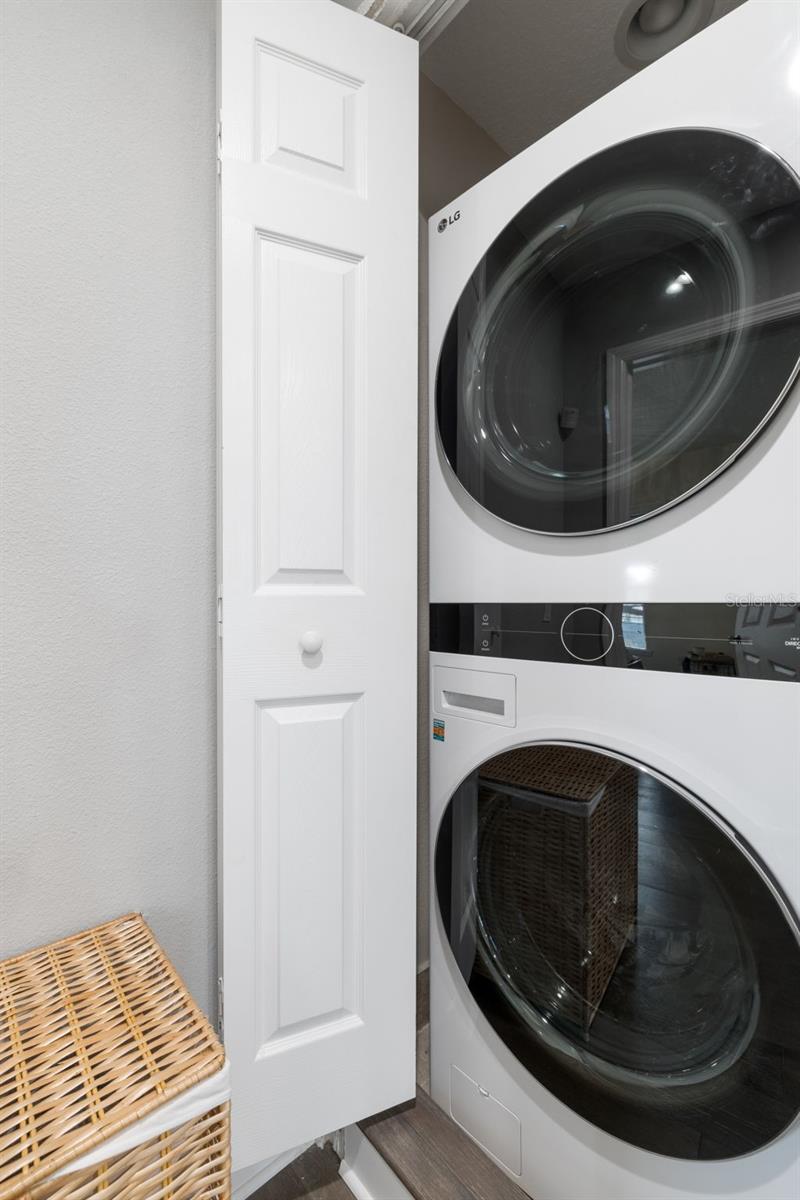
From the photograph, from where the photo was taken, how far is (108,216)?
3.26ft

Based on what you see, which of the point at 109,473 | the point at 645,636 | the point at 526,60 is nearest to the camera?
the point at 645,636

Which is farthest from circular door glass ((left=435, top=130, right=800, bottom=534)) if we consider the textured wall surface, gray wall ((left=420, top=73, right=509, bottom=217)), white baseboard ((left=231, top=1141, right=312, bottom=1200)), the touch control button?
white baseboard ((left=231, top=1141, right=312, bottom=1200))

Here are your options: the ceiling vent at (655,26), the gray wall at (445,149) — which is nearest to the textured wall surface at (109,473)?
the gray wall at (445,149)

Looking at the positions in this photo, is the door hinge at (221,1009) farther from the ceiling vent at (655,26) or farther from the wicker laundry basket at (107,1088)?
the ceiling vent at (655,26)

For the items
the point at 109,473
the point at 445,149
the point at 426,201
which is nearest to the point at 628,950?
the point at 109,473

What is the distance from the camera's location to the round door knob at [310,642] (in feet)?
3.42

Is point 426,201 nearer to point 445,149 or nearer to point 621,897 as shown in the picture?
point 445,149

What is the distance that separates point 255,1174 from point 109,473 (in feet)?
4.13

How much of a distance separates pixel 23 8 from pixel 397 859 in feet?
4.85

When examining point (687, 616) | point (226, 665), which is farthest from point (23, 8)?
point (687, 616)

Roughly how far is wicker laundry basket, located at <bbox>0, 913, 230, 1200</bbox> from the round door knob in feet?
1.62

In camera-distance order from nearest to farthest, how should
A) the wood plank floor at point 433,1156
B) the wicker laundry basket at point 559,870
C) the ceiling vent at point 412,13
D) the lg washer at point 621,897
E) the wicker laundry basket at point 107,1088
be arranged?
the wicker laundry basket at point 107,1088 → the lg washer at point 621,897 → the wicker laundry basket at point 559,870 → the wood plank floor at point 433,1156 → the ceiling vent at point 412,13

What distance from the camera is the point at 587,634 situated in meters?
0.94

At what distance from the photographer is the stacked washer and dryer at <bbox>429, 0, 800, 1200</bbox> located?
0.74 meters
